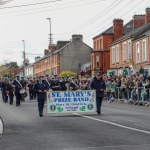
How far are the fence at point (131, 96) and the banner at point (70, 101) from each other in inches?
309

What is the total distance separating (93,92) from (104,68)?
160ft

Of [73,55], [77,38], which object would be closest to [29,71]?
[73,55]

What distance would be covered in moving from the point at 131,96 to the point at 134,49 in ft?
72.7

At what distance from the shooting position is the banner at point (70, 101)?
20.5 meters

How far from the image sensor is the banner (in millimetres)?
20453

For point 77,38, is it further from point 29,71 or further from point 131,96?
point 131,96

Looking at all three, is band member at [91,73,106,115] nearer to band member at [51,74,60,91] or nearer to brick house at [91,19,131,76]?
band member at [51,74,60,91]

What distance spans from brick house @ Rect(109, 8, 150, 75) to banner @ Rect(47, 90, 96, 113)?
27243 mm

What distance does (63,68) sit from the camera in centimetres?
8925

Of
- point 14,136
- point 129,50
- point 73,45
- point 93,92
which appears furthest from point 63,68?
point 14,136

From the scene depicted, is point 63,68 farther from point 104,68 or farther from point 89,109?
point 89,109

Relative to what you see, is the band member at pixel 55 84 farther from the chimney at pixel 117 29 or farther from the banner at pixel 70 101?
the chimney at pixel 117 29

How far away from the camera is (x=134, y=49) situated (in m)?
52.6

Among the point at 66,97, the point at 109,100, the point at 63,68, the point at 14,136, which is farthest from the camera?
the point at 63,68
